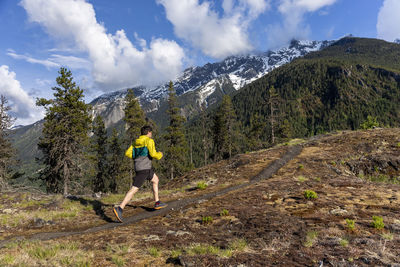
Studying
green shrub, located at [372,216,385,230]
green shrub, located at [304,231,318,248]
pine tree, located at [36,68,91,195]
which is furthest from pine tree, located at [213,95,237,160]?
green shrub, located at [304,231,318,248]

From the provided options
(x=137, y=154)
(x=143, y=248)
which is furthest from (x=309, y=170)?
(x=143, y=248)

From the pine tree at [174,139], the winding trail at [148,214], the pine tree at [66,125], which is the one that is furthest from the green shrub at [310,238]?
the pine tree at [174,139]

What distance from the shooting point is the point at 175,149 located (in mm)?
37156

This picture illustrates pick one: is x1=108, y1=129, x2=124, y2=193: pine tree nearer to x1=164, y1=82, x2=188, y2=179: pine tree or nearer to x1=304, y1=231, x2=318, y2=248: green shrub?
x1=164, y1=82, x2=188, y2=179: pine tree

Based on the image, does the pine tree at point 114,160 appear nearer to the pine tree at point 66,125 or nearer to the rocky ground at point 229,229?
the pine tree at point 66,125

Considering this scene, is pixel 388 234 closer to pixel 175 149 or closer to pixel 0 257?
pixel 0 257

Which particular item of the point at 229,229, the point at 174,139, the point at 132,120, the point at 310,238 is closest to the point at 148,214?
the point at 229,229

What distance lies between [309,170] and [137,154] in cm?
1093

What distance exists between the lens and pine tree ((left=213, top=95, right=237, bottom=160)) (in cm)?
4894

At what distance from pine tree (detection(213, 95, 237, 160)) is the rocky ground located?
3763 centimetres

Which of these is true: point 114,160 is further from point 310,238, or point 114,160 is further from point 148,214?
point 310,238

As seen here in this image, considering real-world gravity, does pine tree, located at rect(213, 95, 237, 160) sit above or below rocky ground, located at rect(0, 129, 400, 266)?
above

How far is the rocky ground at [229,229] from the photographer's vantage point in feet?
13.5

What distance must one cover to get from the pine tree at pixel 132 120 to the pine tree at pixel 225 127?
21014 millimetres
